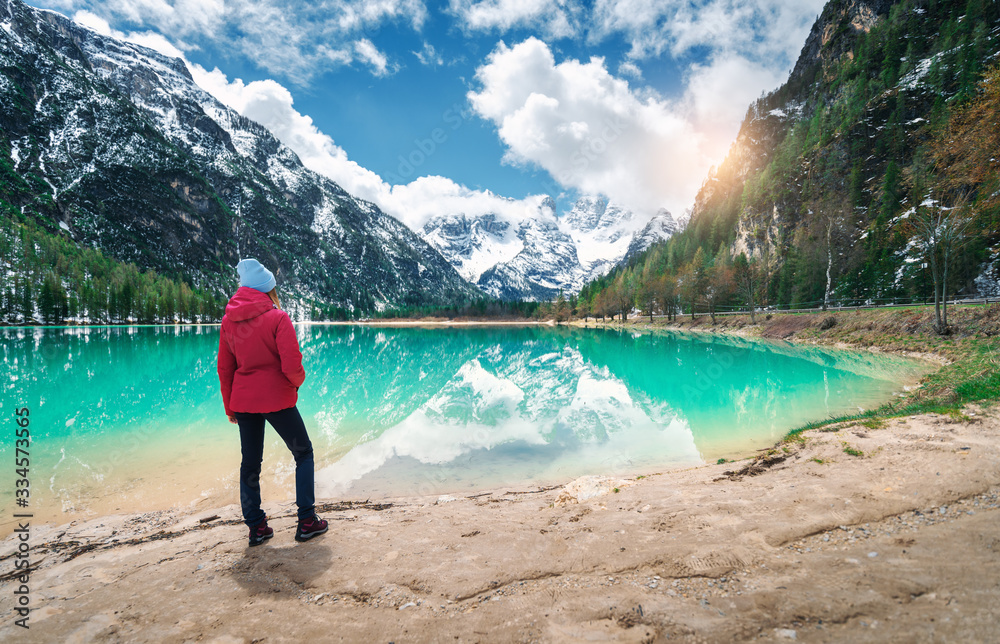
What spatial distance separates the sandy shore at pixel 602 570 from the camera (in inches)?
103

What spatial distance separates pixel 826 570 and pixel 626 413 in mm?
11483

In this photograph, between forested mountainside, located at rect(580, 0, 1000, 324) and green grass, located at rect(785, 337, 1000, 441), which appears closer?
green grass, located at rect(785, 337, 1000, 441)

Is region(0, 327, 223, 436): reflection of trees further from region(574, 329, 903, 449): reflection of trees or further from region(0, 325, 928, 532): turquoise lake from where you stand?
region(574, 329, 903, 449): reflection of trees

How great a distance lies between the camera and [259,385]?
4.47 m

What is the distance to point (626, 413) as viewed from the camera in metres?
14.2

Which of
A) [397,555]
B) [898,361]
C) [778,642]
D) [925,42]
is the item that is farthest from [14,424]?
[925,42]

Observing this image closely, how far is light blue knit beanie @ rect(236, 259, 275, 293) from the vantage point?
4.86 meters

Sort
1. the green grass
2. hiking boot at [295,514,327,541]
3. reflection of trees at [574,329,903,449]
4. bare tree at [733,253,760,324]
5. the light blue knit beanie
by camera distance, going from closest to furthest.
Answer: hiking boot at [295,514,327,541] < the light blue knit beanie < the green grass < reflection of trees at [574,329,903,449] < bare tree at [733,253,760,324]

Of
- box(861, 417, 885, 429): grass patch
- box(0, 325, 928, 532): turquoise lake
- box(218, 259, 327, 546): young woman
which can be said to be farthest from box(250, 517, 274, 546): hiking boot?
box(861, 417, 885, 429): grass patch

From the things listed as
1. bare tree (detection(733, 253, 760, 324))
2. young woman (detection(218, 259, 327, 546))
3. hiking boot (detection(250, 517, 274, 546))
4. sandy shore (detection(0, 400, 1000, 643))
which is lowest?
hiking boot (detection(250, 517, 274, 546))

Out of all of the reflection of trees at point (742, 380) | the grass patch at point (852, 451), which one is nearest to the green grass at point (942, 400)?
the grass patch at point (852, 451)

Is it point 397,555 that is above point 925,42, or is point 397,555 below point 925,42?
below

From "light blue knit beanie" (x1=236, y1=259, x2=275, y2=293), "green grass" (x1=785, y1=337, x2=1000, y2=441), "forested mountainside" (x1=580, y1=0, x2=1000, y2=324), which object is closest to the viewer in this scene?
"light blue knit beanie" (x1=236, y1=259, x2=275, y2=293)

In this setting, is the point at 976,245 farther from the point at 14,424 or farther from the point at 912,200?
the point at 14,424
